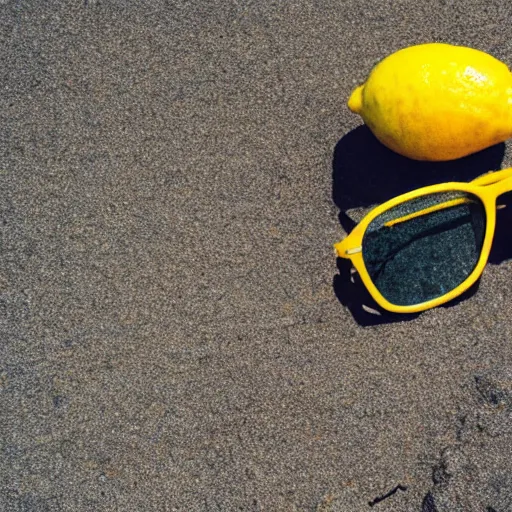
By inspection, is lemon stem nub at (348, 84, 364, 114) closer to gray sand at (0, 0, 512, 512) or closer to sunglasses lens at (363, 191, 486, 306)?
gray sand at (0, 0, 512, 512)

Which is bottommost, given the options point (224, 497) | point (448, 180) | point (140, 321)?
point (224, 497)

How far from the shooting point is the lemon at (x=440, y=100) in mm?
1329

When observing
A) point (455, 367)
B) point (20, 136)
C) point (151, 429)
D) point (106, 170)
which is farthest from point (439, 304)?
point (20, 136)

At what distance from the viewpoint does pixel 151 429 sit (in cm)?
162

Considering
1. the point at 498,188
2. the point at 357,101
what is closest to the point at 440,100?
the point at 357,101

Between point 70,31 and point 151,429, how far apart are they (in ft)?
3.74

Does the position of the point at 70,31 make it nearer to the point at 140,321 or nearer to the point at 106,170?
the point at 106,170

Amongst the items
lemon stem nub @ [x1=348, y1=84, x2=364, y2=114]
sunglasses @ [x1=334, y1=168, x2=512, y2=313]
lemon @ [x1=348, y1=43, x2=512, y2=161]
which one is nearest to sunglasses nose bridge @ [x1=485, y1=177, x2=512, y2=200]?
sunglasses @ [x1=334, y1=168, x2=512, y2=313]

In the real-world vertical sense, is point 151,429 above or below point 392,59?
below

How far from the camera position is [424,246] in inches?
60.7

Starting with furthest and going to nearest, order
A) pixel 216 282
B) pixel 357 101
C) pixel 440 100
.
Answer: pixel 216 282, pixel 357 101, pixel 440 100

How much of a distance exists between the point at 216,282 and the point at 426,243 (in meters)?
0.57

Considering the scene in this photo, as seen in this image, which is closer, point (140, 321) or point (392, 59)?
point (392, 59)

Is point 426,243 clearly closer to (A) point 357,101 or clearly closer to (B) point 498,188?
(B) point 498,188
